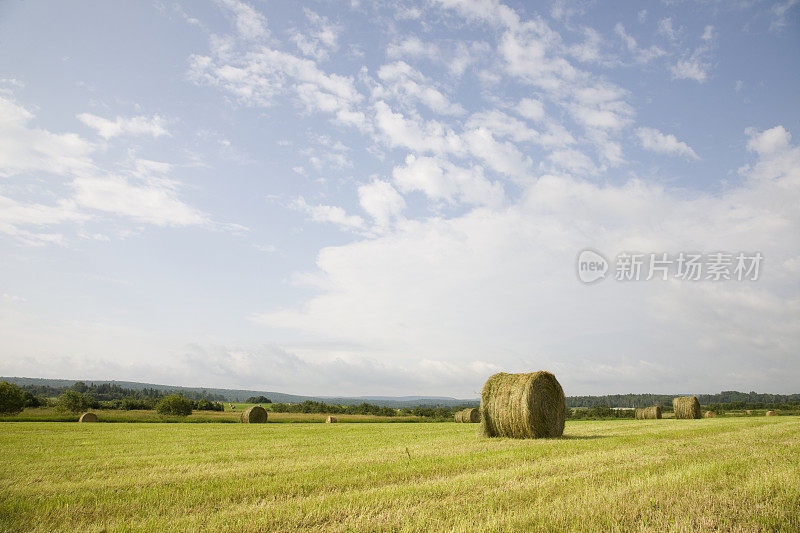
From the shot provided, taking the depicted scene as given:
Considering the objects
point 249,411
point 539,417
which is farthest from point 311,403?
point 539,417

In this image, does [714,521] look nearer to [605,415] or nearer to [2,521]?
[2,521]

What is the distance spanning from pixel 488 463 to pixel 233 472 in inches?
174

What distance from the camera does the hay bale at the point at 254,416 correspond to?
33.1m

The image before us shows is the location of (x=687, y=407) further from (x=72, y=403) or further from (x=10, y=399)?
(x=10, y=399)

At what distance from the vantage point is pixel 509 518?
4.50 m

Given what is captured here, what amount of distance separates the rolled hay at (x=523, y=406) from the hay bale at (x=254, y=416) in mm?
23049

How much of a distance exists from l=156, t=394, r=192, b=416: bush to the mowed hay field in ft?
130

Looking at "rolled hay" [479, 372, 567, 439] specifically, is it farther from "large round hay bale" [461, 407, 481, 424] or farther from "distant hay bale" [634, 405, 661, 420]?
"distant hay bale" [634, 405, 661, 420]

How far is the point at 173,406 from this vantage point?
45312 millimetres

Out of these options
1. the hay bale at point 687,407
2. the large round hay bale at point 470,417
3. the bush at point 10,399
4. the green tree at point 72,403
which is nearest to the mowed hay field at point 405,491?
the large round hay bale at point 470,417

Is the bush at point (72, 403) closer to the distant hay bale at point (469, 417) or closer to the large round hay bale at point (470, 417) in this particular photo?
the distant hay bale at point (469, 417)

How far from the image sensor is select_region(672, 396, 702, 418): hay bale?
111 feet

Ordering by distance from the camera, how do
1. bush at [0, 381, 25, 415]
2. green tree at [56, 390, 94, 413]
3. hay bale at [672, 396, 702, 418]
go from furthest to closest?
green tree at [56, 390, 94, 413] → bush at [0, 381, 25, 415] → hay bale at [672, 396, 702, 418]

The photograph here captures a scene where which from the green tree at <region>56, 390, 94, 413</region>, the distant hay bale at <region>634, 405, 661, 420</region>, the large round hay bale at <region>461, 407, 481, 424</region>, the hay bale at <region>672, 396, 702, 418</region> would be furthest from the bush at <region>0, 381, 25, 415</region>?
the hay bale at <region>672, 396, 702, 418</region>
